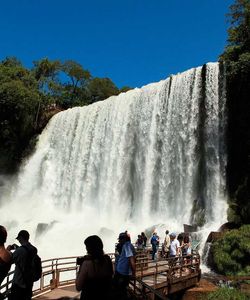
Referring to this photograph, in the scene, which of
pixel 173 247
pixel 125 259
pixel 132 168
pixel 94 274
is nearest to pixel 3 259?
pixel 94 274

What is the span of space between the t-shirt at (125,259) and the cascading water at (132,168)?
15865 mm

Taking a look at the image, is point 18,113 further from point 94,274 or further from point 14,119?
point 94,274

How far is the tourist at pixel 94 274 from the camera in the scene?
4457mm

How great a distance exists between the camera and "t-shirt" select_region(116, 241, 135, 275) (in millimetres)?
6965

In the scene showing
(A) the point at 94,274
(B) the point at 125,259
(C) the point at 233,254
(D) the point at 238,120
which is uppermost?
(D) the point at 238,120

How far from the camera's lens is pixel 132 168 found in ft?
95.6

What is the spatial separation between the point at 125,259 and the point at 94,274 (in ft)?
8.56

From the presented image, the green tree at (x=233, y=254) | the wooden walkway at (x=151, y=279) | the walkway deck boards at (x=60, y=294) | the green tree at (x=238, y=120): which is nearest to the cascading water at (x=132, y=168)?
the green tree at (x=238, y=120)

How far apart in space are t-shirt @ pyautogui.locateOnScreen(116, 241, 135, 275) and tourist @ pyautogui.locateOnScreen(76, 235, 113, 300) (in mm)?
2347

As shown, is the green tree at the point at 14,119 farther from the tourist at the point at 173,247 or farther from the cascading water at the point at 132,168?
the tourist at the point at 173,247

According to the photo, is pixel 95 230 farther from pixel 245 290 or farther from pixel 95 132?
pixel 245 290

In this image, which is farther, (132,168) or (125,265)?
(132,168)

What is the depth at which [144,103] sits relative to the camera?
96.4 feet

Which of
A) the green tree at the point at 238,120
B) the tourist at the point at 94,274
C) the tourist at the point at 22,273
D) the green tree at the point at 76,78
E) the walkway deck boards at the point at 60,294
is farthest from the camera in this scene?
the green tree at the point at 76,78
